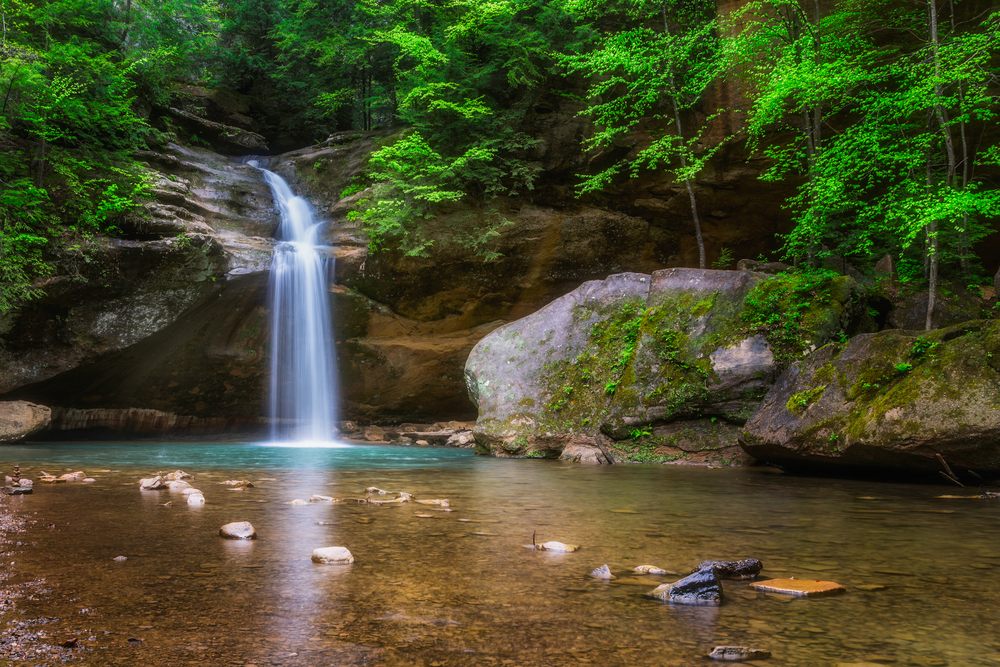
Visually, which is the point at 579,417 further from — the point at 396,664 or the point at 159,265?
the point at 159,265

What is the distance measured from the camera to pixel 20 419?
45.3 feet

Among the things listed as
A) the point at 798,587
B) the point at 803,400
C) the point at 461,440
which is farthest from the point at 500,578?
the point at 461,440

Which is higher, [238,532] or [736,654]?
[736,654]

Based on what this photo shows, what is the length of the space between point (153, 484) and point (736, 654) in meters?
5.80

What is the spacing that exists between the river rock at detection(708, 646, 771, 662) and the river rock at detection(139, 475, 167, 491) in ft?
18.5

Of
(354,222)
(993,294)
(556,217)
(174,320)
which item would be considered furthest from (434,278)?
(993,294)

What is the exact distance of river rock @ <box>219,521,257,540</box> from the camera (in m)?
3.38

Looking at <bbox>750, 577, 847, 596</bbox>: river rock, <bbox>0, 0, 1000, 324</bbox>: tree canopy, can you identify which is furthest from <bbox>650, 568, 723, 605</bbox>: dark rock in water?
<bbox>0, 0, 1000, 324</bbox>: tree canopy

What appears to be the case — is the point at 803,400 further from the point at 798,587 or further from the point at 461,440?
the point at 461,440

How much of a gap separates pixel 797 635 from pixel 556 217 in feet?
51.3

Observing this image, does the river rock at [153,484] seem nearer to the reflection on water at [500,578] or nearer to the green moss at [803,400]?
the reflection on water at [500,578]

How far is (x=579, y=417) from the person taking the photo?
36.2 ft

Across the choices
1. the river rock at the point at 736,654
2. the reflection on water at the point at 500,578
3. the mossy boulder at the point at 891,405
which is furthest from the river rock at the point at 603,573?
the mossy boulder at the point at 891,405

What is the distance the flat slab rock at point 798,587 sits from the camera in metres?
2.41
